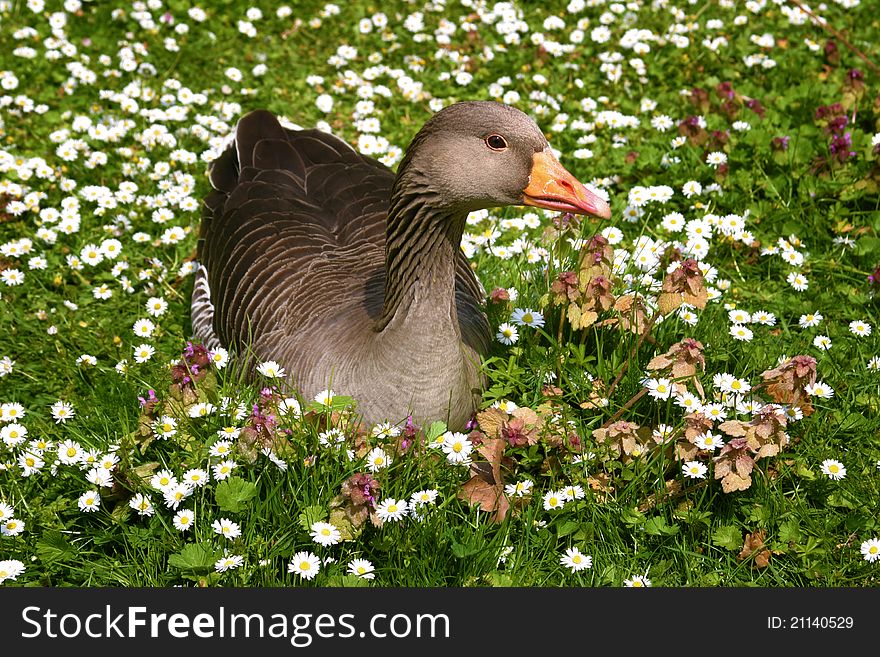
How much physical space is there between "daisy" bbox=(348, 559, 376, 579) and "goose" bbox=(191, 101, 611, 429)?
687 mm

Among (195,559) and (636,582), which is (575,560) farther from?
(195,559)

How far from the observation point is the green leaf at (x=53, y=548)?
12.7ft

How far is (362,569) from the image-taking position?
143 inches

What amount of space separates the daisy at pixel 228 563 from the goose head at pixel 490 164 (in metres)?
1.59

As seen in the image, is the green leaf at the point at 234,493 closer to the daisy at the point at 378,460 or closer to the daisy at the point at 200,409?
the daisy at the point at 200,409

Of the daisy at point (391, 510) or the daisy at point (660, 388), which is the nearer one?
the daisy at point (391, 510)

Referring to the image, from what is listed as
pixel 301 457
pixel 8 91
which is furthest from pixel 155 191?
pixel 301 457

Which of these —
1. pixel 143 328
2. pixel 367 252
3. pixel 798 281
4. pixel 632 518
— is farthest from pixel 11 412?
pixel 798 281

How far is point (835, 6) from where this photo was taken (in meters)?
7.99

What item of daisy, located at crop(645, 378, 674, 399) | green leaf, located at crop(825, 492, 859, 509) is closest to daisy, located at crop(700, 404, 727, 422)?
daisy, located at crop(645, 378, 674, 399)

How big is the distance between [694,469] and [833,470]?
0.67 metres

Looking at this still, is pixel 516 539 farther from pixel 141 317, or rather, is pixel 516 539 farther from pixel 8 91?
pixel 8 91

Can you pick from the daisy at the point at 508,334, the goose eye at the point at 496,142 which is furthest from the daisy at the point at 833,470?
the goose eye at the point at 496,142

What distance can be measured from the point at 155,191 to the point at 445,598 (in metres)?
3.88
